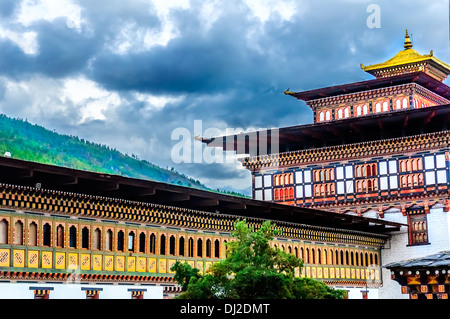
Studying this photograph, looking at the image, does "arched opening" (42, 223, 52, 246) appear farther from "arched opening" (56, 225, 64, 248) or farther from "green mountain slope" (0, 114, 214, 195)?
"green mountain slope" (0, 114, 214, 195)

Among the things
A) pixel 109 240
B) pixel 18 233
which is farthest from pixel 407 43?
pixel 18 233

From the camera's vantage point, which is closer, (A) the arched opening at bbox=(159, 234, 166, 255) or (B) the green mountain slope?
(A) the arched opening at bbox=(159, 234, 166, 255)

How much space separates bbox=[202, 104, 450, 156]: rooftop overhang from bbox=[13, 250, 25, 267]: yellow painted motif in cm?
2006

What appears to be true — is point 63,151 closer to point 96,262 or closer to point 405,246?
point 405,246

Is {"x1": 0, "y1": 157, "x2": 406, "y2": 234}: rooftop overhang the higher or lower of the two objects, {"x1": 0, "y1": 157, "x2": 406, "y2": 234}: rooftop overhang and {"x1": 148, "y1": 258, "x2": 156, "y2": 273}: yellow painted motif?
the higher

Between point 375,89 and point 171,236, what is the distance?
18.3 meters

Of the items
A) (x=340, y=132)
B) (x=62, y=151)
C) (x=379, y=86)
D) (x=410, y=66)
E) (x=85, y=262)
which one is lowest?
(x=85, y=262)

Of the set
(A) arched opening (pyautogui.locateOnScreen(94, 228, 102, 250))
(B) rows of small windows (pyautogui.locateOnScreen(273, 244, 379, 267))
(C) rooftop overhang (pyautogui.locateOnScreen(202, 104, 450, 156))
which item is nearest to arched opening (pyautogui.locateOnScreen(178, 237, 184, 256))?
(A) arched opening (pyautogui.locateOnScreen(94, 228, 102, 250))

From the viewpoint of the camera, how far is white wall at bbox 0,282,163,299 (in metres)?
23.8

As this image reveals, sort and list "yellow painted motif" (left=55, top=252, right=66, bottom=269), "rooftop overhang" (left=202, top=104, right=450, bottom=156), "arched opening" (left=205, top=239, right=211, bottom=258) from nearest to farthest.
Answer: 1. "yellow painted motif" (left=55, top=252, right=66, bottom=269)
2. "arched opening" (left=205, top=239, right=211, bottom=258)
3. "rooftop overhang" (left=202, top=104, right=450, bottom=156)

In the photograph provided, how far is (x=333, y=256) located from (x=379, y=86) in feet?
33.9

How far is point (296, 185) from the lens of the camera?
141 feet

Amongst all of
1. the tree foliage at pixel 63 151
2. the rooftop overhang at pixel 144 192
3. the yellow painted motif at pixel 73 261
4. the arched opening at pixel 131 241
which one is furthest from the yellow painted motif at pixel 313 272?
the tree foliage at pixel 63 151

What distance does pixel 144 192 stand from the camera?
27.5 metres
